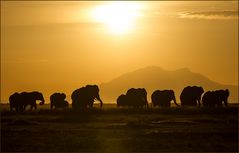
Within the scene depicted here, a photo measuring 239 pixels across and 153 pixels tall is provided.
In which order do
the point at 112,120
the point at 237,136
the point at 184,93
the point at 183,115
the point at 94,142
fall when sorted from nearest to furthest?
the point at 94,142 → the point at 237,136 → the point at 112,120 → the point at 183,115 → the point at 184,93

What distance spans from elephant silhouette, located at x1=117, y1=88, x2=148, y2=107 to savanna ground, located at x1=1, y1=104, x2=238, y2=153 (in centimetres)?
1216

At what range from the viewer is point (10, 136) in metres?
42.7

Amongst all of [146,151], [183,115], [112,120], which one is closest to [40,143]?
[146,151]

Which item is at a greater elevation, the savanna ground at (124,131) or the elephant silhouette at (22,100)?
the elephant silhouette at (22,100)

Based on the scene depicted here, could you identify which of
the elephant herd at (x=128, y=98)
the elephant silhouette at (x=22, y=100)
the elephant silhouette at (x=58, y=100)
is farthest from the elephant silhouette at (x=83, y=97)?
the elephant silhouette at (x=22, y=100)

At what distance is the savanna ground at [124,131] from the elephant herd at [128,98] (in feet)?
33.1

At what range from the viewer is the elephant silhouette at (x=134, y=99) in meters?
74.5

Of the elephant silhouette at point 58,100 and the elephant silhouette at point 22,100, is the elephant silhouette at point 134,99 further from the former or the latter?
the elephant silhouette at point 22,100

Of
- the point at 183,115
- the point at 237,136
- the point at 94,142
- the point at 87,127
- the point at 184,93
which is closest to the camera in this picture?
the point at 94,142

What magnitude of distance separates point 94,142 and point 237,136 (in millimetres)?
8699

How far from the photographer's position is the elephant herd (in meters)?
72.4

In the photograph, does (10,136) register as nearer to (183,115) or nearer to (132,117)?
(132,117)

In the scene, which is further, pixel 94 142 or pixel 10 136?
pixel 10 136

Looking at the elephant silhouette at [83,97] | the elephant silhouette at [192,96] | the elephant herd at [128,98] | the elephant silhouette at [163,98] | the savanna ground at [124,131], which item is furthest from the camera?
the elephant silhouette at [192,96]
